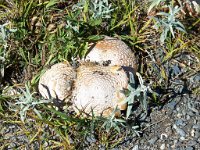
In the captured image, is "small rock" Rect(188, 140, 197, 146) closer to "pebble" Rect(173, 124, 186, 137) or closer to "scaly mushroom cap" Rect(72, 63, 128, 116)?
"pebble" Rect(173, 124, 186, 137)

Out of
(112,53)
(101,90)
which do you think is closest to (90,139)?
(101,90)

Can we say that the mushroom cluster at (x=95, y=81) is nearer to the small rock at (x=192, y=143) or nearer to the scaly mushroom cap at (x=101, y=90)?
the scaly mushroom cap at (x=101, y=90)

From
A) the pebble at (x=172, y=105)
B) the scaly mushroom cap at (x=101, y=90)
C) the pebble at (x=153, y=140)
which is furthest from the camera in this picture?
the pebble at (x=172, y=105)

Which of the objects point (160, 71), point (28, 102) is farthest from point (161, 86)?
point (28, 102)

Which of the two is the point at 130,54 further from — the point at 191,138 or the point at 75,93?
the point at 191,138

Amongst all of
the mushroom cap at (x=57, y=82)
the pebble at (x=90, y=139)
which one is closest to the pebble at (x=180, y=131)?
the pebble at (x=90, y=139)

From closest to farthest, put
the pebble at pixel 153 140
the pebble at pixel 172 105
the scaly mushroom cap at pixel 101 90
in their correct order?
the scaly mushroom cap at pixel 101 90 < the pebble at pixel 153 140 < the pebble at pixel 172 105
